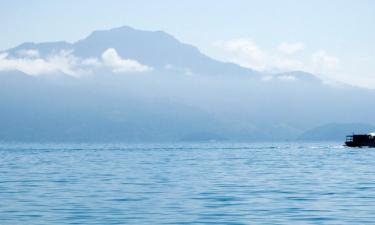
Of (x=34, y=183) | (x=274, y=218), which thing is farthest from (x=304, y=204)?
(x=34, y=183)

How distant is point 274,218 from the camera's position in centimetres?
4175

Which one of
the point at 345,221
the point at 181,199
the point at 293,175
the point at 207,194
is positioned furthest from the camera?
the point at 293,175

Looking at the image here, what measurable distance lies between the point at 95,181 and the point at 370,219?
124ft

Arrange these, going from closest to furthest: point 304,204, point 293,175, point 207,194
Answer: point 304,204
point 207,194
point 293,175

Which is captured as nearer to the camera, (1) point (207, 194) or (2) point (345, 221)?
(2) point (345, 221)

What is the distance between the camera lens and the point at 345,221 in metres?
40.6

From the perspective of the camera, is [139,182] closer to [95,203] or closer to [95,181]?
[95,181]

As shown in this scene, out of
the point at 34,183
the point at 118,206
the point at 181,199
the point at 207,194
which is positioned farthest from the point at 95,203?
the point at 34,183

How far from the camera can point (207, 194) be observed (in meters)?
57.0

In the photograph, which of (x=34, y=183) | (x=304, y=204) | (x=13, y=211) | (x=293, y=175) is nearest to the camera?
(x=13, y=211)

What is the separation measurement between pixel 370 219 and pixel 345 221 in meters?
1.63

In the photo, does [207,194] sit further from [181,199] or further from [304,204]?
[304,204]

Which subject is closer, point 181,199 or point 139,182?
point 181,199

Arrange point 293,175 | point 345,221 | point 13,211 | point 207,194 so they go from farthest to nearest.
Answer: point 293,175
point 207,194
point 13,211
point 345,221
